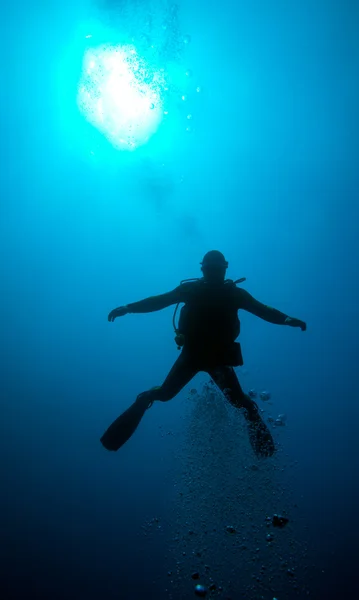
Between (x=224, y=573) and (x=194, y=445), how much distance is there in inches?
499

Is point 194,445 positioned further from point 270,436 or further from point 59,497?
point 59,497

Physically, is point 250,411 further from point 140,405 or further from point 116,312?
point 116,312

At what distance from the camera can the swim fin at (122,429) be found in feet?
17.1

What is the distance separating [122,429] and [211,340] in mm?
2083

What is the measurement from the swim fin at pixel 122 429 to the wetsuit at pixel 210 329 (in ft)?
0.94

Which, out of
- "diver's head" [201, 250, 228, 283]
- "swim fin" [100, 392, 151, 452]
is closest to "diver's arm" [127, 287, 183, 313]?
"diver's head" [201, 250, 228, 283]

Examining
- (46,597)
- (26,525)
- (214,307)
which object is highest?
(214,307)

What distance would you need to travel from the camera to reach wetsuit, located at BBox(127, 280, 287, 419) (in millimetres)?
5141

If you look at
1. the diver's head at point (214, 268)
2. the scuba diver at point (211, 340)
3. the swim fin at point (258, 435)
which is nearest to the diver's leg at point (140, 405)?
the scuba diver at point (211, 340)

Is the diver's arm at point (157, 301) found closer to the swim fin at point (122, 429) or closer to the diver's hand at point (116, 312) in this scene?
the diver's hand at point (116, 312)

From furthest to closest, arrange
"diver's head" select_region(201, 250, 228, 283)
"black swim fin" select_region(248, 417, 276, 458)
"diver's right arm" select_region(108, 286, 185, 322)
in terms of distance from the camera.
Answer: "diver's right arm" select_region(108, 286, 185, 322) < "diver's head" select_region(201, 250, 228, 283) < "black swim fin" select_region(248, 417, 276, 458)

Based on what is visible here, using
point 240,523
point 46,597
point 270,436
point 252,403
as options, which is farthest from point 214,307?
point 46,597

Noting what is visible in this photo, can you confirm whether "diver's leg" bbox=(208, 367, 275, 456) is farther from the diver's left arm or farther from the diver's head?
the diver's head

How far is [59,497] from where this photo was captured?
23.9 meters
